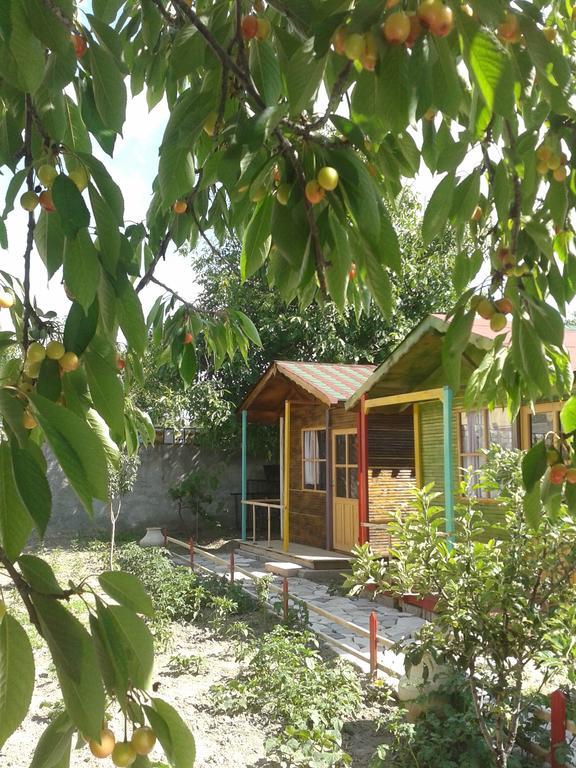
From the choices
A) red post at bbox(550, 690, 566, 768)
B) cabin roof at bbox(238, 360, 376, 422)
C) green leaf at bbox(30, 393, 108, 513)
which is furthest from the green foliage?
cabin roof at bbox(238, 360, 376, 422)

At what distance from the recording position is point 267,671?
5.41 m

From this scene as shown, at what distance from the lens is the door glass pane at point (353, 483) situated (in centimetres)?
1215

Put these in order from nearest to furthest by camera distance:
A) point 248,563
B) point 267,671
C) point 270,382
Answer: point 267,671 → point 248,563 → point 270,382

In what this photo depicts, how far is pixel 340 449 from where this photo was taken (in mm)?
12781

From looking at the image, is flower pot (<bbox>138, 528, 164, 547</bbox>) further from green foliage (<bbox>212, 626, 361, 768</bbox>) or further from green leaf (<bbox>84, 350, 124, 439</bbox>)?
green leaf (<bbox>84, 350, 124, 439</bbox>)

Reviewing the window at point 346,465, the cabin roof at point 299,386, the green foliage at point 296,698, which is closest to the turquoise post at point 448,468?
the green foliage at point 296,698

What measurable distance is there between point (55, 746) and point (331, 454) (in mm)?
12153

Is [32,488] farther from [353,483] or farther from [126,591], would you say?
[353,483]

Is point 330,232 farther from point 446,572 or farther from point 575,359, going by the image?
point 575,359

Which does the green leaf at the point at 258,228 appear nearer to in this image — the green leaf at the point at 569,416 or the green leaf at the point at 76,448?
the green leaf at the point at 76,448

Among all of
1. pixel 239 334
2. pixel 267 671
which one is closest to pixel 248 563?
pixel 267 671

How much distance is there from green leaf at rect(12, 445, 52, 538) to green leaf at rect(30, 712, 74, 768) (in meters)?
0.29

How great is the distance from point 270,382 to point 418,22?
1260cm

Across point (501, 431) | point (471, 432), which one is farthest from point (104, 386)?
point (471, 432)
